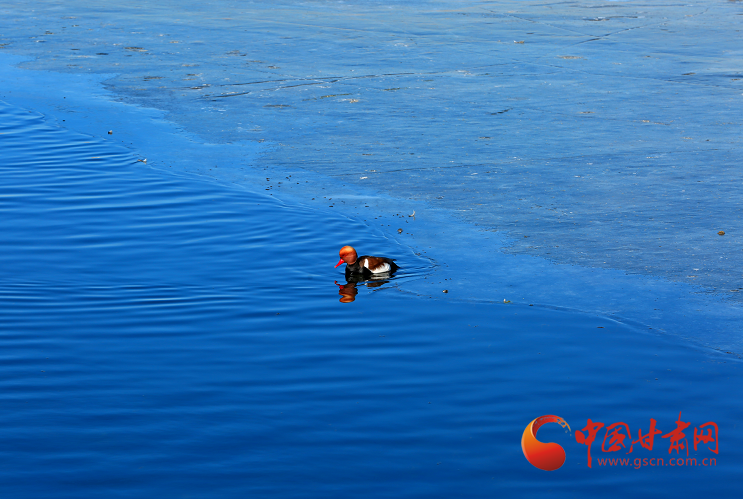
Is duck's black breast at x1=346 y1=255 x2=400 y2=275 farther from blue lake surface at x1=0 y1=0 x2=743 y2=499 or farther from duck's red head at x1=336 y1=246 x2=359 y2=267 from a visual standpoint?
blue lake surface at x1=0 y1=0 x2=743 y2=499

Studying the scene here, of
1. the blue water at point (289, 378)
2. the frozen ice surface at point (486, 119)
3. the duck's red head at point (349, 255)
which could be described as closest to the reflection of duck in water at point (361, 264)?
the duck's red head at point (349, 255)

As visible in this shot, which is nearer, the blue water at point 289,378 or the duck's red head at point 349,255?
the blue water at point 289,378

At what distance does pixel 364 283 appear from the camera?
7.70m

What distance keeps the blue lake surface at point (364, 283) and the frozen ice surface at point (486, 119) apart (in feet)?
0.20

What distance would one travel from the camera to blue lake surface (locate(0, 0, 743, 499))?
16.6 ft

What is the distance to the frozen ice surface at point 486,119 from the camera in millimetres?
8352

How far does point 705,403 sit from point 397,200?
5.12 m

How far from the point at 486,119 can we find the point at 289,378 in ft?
27.3

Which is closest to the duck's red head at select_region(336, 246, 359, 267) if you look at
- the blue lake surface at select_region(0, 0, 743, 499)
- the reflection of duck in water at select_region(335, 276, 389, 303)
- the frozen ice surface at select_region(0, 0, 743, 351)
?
the reflection of duck in water at select_region(335, 276, 389, 303)

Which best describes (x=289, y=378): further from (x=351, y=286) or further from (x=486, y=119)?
(x=486, y=119)

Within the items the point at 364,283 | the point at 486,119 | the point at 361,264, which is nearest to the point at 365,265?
the point at 361,264

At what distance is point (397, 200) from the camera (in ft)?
33.0

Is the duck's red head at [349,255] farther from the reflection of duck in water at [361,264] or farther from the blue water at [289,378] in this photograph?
the blue water at [289,378]

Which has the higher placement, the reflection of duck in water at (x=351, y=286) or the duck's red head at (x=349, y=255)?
the duck's red head at (x=349, y=255)
